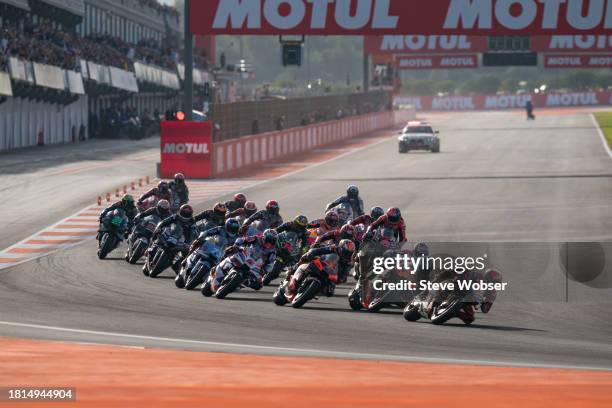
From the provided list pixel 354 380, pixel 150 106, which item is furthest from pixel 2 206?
pixel 150 106

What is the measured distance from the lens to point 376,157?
5972 cm

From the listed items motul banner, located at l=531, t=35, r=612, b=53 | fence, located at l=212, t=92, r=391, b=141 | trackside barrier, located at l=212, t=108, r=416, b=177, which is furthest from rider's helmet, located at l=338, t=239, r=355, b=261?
motul banner, located at l=531, t=35, r=612, b=53

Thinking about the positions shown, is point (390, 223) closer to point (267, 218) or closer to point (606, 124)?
point (267, 218)

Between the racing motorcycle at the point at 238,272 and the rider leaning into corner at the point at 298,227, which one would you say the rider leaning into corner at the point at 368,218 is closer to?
the rider leaning into corner at the point at 298,227

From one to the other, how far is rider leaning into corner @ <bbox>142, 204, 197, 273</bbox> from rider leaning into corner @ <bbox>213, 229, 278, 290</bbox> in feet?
8.07

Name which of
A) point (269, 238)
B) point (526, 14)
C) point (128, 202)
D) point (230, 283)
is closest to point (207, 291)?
point (230, 283)

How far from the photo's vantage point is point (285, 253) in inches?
841

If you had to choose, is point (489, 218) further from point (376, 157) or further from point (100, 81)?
point (100, 81)

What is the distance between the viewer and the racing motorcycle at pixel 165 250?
73.1 ft

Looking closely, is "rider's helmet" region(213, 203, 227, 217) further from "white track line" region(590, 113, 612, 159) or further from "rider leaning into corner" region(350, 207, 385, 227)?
"white track line" region(590, 113, 612, 159)

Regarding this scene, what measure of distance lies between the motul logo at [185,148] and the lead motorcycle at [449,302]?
1103 inches

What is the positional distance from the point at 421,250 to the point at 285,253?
13.7ft

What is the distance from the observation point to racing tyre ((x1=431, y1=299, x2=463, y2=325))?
17.1 metres

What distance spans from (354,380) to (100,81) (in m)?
54.1
